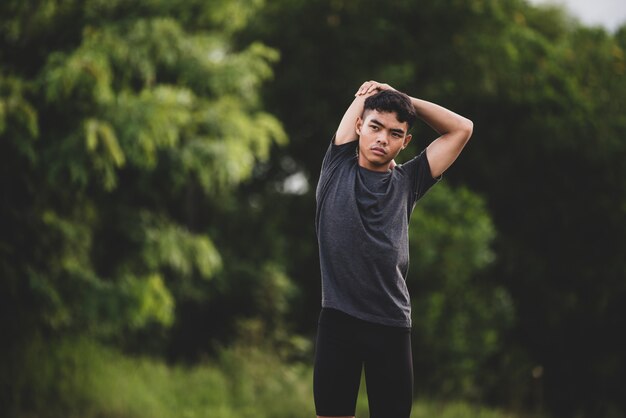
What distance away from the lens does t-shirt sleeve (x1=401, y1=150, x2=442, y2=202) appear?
92.1 inches

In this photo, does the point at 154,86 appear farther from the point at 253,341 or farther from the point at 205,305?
the point at 205,305

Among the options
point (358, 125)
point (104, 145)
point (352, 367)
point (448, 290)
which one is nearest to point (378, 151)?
point (358, 125)

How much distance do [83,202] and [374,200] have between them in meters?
6.19

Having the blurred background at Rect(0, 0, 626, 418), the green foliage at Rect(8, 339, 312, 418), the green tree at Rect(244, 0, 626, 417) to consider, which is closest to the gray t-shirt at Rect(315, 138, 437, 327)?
the blurred background at Rect(0, 0, 626, 418)

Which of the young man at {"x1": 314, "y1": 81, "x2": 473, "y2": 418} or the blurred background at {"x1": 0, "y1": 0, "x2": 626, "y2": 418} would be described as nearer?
the young man at {"x1": 314, "y1": 81, "x2": 473, "y2": 418}

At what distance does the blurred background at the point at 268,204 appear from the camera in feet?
22.7

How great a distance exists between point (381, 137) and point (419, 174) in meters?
0.19

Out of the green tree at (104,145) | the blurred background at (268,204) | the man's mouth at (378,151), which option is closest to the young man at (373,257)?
the man's mouth at (378,151)

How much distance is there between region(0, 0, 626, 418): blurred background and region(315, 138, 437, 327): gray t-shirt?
371 cm

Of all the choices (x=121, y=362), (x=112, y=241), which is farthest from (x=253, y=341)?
(x=112, y=241)

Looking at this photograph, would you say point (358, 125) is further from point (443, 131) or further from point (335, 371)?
point (335, 371)

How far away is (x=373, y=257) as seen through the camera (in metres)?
2.19

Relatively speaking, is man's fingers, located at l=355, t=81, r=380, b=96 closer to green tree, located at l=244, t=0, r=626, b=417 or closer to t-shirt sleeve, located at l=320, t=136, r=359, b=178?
t-shirt sleeve, located at l=320, t=136, r=359, b=178

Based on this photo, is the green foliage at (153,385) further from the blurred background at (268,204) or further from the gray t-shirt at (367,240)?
the gray t-shirt at (367,240)
